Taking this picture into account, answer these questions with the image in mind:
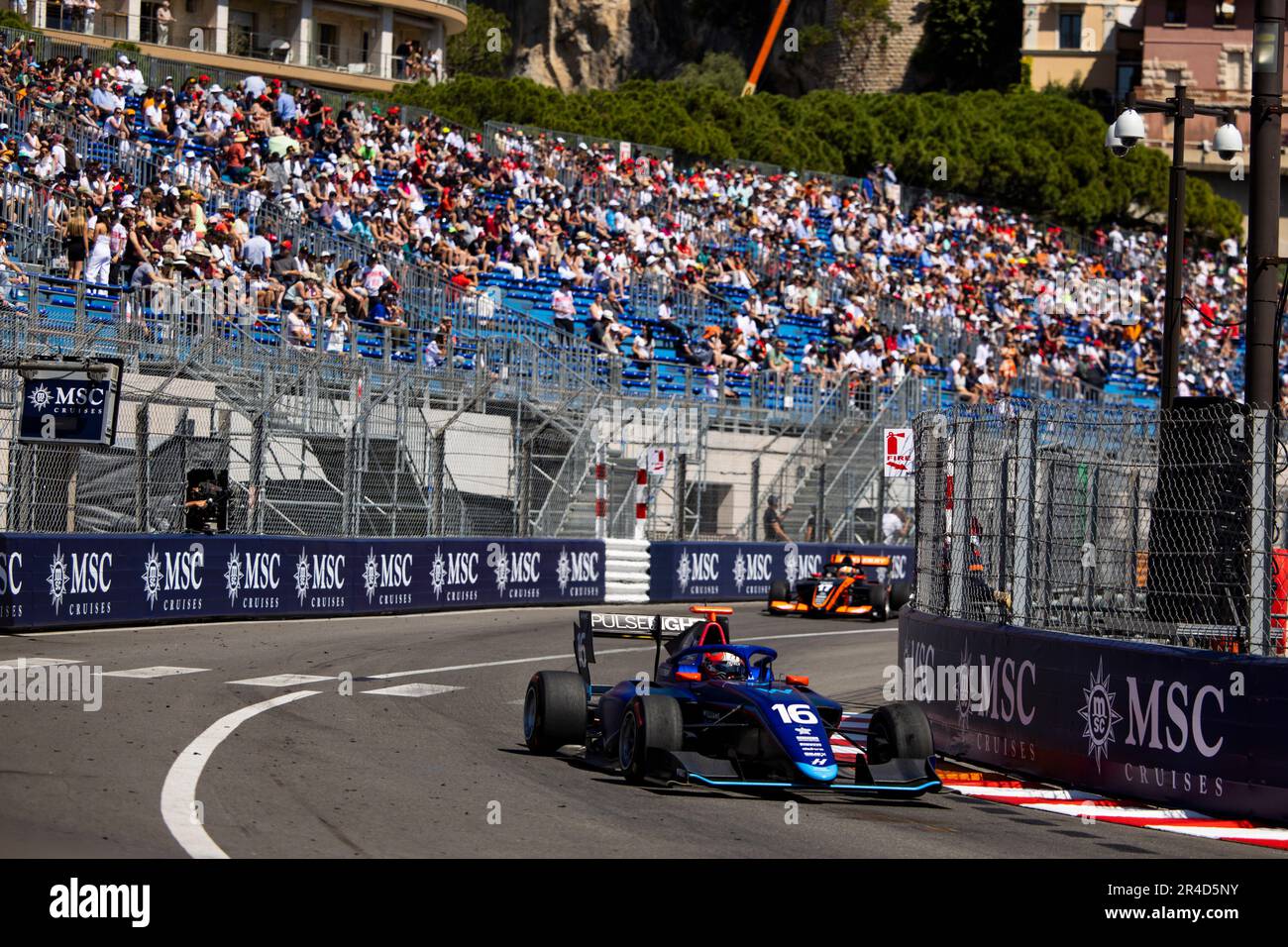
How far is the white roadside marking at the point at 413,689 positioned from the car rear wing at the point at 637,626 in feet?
7.72

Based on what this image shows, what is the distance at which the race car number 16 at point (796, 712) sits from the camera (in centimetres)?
1084

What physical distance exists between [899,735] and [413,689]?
5.43 m

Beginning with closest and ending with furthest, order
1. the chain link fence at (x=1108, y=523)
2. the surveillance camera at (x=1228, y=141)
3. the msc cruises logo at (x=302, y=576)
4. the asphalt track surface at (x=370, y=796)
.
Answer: the asphalt track surface at (x=370, y=796) → the chain link fence at (x=1108, y=523) → the surveillance camera at (x=1228, y=141) → the msc cruises logo at (x=302, y=576)

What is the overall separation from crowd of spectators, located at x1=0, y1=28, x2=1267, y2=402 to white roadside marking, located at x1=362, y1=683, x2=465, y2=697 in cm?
997

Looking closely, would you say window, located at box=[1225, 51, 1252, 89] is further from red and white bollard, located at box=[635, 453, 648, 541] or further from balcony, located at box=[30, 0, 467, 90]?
red and white bollard, located at box=[635, 453, 648, 541]

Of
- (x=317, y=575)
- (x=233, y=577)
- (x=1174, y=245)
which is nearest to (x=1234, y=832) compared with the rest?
(x=1174, y=245)

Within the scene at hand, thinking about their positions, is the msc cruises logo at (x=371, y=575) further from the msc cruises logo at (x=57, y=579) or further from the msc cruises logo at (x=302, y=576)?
the msc cruises logo at (x=57, y=579)

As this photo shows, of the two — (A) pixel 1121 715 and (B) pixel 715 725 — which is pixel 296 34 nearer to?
(B) pixel 715 725

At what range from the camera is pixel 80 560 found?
18.6 m

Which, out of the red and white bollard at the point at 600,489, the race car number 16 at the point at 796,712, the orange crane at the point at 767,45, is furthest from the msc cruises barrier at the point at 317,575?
the orange crane at the point at 767,45

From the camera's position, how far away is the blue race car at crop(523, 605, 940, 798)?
10625 mm

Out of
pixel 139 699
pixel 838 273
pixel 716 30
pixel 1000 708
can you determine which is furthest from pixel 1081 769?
pixel 716 30
